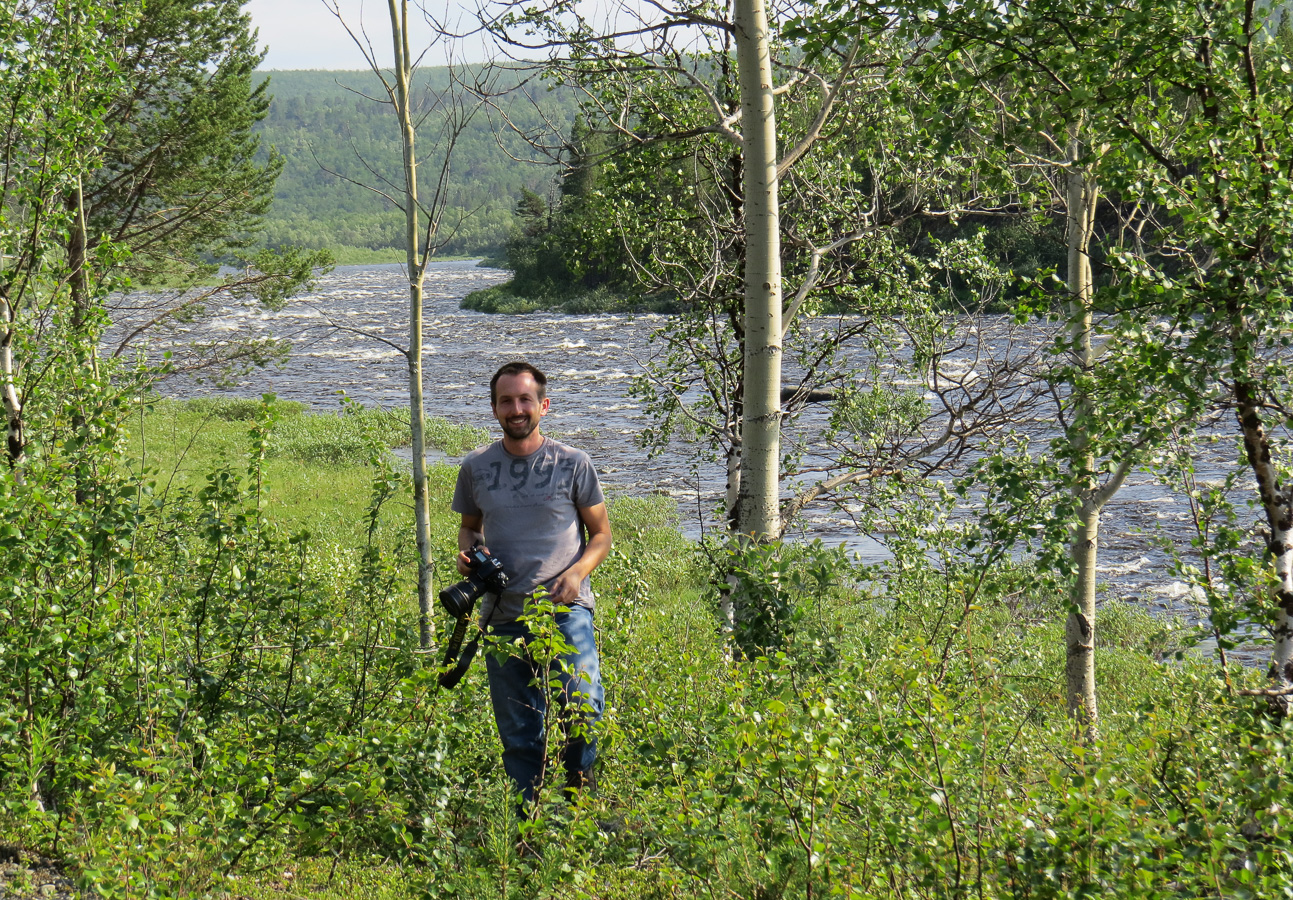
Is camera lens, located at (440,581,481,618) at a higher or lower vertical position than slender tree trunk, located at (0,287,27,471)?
lower

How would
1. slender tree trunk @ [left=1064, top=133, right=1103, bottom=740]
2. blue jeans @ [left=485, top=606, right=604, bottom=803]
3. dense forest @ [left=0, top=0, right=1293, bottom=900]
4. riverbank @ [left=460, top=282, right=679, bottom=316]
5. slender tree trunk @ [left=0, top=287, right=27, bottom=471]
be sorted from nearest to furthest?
1. dense forest @ [left=0, top=0, right=1293, bottom=900]
2. blue jeans @ [left=485, top=606, right=604, bottom=803]
3. slender tree trunk @ [left=0, top=287, right=27, bottom=471]
4. slender tree trunk @ [left=1064, top=133, right=1103, bottom=740]
5. riverbank @ [left=460, top=282, right=679, bottom=316]

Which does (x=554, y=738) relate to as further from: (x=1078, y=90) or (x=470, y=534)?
(x=1078, y=90)

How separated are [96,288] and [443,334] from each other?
42907 millimetres

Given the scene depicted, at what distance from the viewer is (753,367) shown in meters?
5.55

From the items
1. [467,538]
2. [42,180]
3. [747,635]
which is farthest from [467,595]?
[42,180]

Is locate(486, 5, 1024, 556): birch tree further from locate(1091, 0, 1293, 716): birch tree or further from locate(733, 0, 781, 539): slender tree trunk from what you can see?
locate(1091, 0, 1293, 716): birch tree

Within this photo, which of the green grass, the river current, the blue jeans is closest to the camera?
the blue jeans

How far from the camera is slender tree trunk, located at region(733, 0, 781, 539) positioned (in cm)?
549

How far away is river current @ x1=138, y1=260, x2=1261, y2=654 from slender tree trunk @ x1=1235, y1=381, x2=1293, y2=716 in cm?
137

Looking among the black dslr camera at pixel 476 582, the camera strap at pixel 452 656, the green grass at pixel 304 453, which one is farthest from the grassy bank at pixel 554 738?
the green grass at pixel 304 453

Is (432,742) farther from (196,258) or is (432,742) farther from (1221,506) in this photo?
(196,258)

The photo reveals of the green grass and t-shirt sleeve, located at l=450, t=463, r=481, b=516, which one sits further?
the green grass

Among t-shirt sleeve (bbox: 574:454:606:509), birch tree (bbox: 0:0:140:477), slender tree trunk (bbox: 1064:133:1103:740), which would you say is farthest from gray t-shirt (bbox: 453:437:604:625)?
slender tree trunk (bbox: 1064:133:1103:740)

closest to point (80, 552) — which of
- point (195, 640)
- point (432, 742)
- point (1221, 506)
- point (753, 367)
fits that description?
point (195, 640)
